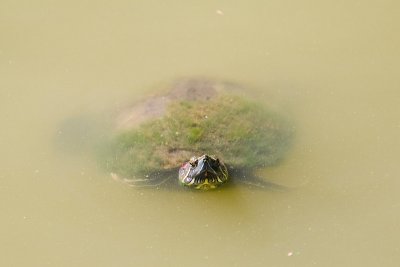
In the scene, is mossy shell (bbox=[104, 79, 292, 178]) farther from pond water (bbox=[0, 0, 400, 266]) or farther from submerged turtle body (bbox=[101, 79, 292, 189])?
pond water (bbox=[0, 0, 400, 266])

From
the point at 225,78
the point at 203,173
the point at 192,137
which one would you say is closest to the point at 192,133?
the point at 192,137

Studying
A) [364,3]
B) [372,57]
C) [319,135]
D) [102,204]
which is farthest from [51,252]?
[364,3]

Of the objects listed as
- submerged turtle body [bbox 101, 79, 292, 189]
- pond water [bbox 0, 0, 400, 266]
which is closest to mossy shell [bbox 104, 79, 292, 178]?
submerged turtle body [bbox 101, 79, 292, 189]

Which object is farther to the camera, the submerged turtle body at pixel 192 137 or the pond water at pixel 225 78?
the submerged turtle body at pixel 192 137

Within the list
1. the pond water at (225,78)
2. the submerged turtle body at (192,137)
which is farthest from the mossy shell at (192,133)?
the pond water at (225,78)

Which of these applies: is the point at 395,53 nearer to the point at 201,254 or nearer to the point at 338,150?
the point at 338,150

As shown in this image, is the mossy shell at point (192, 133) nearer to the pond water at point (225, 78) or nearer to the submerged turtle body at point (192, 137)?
the submerged turtle body at point (192, 137)

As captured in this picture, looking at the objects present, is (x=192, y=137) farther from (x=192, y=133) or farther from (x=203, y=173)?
(x=203, y=173)
